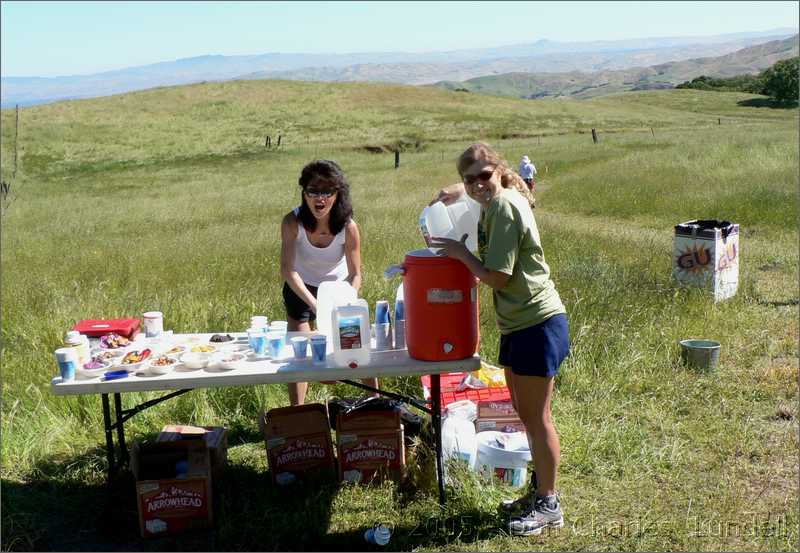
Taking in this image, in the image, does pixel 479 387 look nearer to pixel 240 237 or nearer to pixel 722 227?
pixel 722 227

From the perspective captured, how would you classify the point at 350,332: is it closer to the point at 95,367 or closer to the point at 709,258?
the point at 95,367

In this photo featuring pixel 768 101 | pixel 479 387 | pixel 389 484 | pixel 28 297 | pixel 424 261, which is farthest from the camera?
pixel 768 101

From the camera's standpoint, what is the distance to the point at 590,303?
5988 mm

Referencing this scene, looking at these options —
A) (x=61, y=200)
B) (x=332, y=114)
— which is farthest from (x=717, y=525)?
(x=332, y=114)

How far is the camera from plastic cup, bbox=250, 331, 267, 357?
11.5ft

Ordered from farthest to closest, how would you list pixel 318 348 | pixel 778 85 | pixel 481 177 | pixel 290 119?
1. pixel 778 85
2. pixel 290 119
3. pixel 318 348
4. pixel 481 177

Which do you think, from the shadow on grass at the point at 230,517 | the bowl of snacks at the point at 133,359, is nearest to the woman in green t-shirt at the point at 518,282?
the shadow on grass at the point at 230,517

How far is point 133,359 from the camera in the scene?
135 inches

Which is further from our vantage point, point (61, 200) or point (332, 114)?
point (332, 114)

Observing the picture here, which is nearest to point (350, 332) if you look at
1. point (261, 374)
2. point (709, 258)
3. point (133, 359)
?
point (261, 374)

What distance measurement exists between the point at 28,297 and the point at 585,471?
5239 mm

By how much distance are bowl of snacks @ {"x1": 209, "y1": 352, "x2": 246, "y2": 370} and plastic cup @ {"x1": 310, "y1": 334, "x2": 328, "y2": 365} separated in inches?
→ 14.7

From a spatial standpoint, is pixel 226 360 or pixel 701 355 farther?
pixel 701 355

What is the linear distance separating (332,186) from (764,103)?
5999 cm
